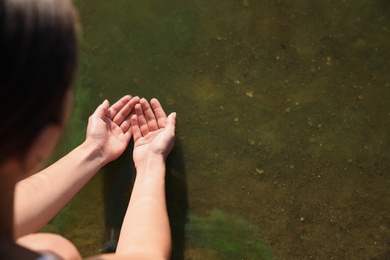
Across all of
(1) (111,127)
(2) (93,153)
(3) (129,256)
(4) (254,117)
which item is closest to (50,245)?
(3) (129,256)

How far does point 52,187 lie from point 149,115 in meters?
0.39

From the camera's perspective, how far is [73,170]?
4.72ft

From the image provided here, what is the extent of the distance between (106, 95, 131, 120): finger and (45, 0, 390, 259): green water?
55 millimetres

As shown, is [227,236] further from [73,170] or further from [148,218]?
[73,170]

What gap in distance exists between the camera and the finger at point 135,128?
1.58 metres

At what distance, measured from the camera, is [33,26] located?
655mm

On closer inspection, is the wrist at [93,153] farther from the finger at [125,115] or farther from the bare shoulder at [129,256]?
the bare shoulder at [129,256]

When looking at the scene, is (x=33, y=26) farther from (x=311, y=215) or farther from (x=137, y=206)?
(x=311, y=215)

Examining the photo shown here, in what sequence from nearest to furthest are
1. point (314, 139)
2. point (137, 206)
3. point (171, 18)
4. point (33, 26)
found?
point (33, 26)
point (137, 206)
point (314, 139)
point (171, 18)

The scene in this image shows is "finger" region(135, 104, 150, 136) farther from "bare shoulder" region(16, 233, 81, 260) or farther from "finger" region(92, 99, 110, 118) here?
"bare shoulder" region(16, 233, 81, 260)

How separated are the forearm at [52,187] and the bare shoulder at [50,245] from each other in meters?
0.12

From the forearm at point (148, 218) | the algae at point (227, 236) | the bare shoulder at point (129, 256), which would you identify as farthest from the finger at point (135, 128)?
the bare shoulder at point (129, 256)

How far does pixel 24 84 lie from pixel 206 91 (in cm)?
99

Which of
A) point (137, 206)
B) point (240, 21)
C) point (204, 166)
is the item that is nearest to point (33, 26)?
point (137, 206)
